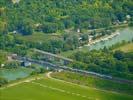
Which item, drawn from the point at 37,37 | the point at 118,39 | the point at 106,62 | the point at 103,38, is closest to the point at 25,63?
the point at 106,62

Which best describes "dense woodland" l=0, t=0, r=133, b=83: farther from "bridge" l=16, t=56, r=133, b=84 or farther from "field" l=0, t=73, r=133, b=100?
"field" l=0, t=73, r=133, b=100

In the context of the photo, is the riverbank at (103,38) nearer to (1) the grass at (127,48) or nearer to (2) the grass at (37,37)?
(2) the grass at (37,37)

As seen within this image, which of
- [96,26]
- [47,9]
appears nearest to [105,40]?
[96,26]

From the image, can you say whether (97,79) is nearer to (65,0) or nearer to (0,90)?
(0,90)

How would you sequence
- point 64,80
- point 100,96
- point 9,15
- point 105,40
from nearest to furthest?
1. point 100,96
2. point 64,80
3. point 105,40
4. point 9,15

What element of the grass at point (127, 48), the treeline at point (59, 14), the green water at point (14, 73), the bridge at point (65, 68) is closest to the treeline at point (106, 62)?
the bridge at point (65, 68)

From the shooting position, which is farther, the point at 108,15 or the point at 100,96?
the point at 108,15
